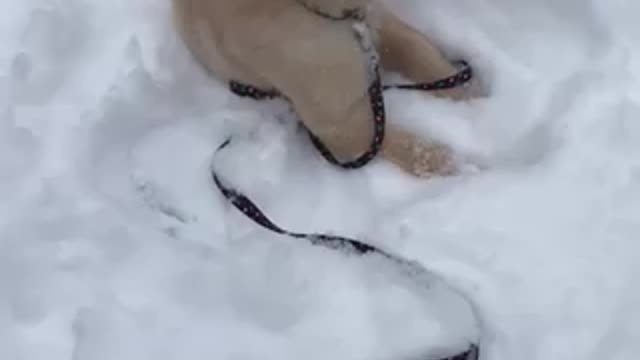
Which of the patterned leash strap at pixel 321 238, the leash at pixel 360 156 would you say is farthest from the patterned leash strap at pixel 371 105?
the patterned leash strap at pixel 321 238

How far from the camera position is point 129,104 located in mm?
1812

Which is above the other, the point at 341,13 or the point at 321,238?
the point at 341,13

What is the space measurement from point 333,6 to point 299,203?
0.83ft

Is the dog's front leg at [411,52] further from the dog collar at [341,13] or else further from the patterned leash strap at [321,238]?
the patterned leash strap at [321,238]

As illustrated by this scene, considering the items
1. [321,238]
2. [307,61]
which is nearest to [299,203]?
[321,238]

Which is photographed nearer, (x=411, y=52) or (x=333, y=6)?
(x=333, y=6)

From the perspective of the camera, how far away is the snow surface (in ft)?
5.22

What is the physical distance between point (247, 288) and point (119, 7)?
50 cm

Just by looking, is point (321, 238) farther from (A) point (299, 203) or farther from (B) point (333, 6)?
(B) point (333, 6)

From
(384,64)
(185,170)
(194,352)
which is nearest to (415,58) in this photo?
(384,64)

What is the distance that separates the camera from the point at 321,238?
66.2 inches

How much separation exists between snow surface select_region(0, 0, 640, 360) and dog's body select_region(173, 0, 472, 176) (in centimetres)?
4

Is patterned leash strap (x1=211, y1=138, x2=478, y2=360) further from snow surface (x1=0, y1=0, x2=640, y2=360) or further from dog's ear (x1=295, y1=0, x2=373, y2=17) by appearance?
dog's ear (x1=295, y1=0, x2=373, y2=17)

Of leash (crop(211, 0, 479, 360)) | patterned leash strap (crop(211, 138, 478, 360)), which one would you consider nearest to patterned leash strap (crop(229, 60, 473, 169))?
leash (crop(211, 0, 479, 360))
